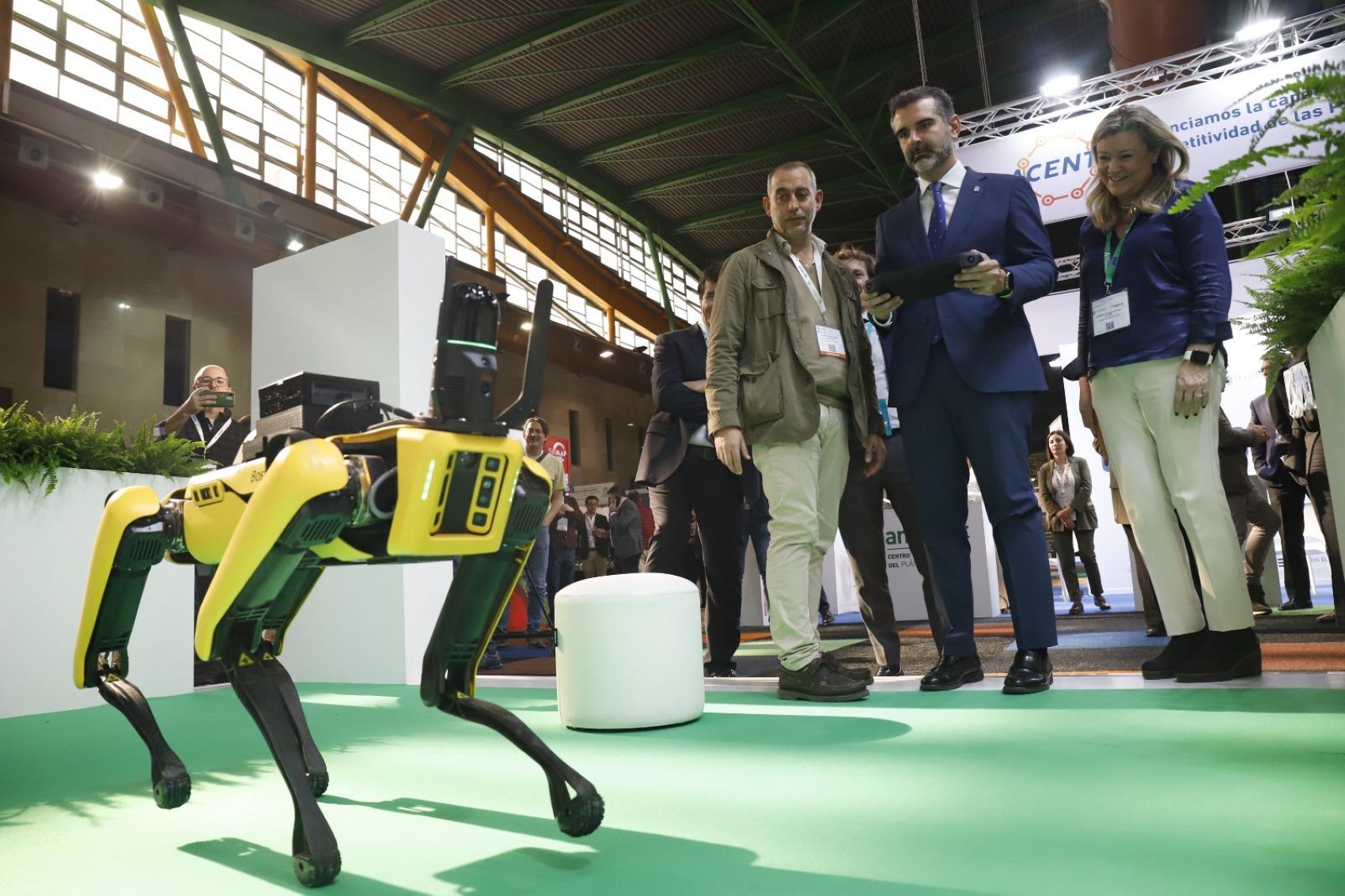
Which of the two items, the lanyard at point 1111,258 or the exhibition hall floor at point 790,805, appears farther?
the lanyard at point 1111,258

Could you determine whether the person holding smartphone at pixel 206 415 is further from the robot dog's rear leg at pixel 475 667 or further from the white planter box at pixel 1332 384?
the white planter box at pixel 1332 384

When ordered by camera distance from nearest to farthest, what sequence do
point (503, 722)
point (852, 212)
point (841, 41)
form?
point (503, 722) < point (841, 41) < point (852, 212)

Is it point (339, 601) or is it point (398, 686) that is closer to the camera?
point (398, 686)

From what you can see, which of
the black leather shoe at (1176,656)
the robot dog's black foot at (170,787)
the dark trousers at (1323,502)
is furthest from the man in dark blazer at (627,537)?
the robot dog's black foot at (170,787)

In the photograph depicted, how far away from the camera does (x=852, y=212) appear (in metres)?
17.0

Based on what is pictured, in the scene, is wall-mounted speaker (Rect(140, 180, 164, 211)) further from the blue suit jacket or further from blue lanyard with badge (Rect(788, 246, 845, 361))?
the blue suit jacket

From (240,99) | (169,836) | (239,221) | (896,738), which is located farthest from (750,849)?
(240,99)

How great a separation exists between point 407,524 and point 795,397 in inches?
67.0

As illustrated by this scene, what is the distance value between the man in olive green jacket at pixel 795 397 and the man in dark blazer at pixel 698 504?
575 mm

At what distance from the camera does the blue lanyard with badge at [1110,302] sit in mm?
2436

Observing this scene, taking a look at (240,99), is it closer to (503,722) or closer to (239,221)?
(239,221)

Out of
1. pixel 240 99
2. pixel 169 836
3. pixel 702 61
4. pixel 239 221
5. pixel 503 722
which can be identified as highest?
pixel 702 61

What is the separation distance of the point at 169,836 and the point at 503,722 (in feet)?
2.11

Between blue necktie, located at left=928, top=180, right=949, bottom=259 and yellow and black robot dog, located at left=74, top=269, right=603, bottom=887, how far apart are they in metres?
1.82
